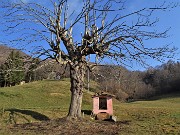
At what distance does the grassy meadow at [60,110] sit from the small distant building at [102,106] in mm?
806

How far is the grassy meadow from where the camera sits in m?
14.1

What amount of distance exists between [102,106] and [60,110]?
419cm

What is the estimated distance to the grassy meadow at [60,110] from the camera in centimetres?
1415

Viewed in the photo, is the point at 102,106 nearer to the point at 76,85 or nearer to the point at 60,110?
the point at 60,110

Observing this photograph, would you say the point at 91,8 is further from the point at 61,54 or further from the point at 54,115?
the point at 54,115

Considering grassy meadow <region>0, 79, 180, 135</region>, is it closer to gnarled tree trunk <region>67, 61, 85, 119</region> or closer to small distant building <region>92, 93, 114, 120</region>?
small distant building <region>92, 93, 114, 120</region>

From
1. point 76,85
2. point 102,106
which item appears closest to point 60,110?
point 102,106

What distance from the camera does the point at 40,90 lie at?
4612 cm

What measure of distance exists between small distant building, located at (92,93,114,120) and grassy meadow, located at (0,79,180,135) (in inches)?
31.7

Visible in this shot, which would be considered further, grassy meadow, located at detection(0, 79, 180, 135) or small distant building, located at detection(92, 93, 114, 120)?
small distant building, located at detection(92, 93, 114, 120)

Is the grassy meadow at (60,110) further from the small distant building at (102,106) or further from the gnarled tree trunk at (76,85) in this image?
the gnarled tree trunk at (76,85)

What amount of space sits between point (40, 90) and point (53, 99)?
6242 millimetres

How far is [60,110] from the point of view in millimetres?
23594

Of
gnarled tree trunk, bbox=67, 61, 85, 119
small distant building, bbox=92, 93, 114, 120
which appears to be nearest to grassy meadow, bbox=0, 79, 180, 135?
small distant building, bbox=92, 93, 114, 120
